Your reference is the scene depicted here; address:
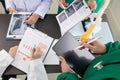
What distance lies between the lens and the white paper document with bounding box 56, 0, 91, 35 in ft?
4.42

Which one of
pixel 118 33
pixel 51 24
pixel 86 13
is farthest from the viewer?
pixel 118 33

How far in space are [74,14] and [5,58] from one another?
500 mm

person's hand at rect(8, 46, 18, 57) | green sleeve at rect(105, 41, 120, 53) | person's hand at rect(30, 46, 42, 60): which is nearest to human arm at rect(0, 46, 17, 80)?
person's hand at rect(8, 46, 18, 57)

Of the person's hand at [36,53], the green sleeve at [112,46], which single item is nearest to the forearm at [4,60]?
the person's hand at [36,53]

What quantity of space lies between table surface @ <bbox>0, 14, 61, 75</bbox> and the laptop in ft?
0.41

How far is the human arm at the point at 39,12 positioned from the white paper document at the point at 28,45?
0.16 metres

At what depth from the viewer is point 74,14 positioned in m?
1.37

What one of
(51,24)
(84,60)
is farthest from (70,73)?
(51,24)

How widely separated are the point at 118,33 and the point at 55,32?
1200 mm

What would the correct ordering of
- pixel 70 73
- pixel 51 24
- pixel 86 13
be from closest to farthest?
pixel 70 73
pixel 86 13
pixel 51 24

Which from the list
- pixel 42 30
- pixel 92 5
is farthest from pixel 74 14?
pixel 42 30

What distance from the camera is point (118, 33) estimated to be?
2410 mm

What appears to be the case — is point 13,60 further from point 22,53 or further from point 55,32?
point 55,32

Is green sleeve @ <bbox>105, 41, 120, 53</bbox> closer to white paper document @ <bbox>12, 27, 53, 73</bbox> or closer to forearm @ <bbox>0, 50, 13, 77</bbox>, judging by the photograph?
white paper document @ <bbox>12, 27, 53, 73</bbox>
